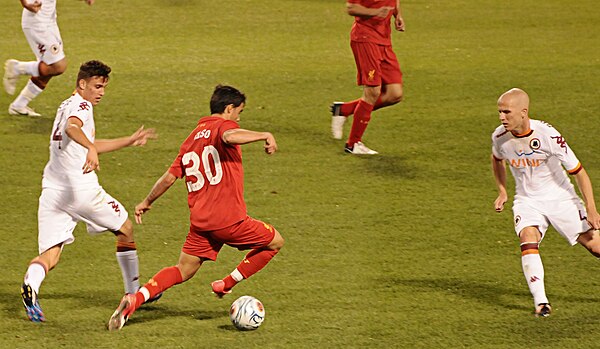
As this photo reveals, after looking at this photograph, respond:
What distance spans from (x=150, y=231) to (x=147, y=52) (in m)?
6.00

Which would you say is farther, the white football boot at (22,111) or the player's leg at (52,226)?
the white football boot at (22,111)

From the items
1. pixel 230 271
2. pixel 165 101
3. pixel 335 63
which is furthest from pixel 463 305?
pixel 335 63

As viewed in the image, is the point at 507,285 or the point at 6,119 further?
the point at 6,119

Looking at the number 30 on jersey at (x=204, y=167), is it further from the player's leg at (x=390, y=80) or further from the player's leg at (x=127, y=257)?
the player's leg at (x=390, y=80)

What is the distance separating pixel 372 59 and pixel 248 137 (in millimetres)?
4127

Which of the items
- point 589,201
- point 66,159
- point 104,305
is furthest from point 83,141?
point 589,201

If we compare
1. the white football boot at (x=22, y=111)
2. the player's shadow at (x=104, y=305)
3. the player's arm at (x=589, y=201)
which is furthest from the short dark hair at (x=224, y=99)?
the white football boot at (x=22, y=111)

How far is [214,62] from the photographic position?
14.1 metres

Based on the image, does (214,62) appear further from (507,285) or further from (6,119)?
(507,285)

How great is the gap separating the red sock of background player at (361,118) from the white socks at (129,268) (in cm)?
392

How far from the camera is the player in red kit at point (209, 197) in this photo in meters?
7.00

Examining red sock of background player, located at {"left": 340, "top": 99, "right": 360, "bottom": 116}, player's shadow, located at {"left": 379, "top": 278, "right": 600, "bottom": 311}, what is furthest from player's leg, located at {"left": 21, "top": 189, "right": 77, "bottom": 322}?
red sock of background player, located at {"left": 340, "top": 99, "right": 360, "bottom": 116}

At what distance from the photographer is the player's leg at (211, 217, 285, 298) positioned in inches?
282

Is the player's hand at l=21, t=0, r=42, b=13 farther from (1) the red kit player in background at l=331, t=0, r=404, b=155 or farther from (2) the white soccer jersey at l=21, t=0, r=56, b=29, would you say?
(1) the red kit player in background at l=331, t=0, r=404, b=155
